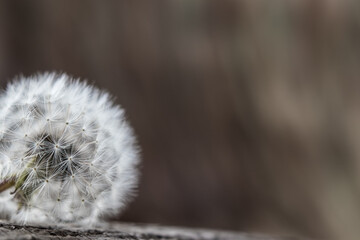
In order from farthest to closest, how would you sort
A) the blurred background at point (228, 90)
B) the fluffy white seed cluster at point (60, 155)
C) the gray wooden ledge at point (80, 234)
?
1. the blurred background at point (228, 90)
2. the fluffy white seed cluster at point (60, 155)
3. the gray wooden ledge at point (80, 234)

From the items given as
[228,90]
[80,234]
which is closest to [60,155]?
[80,234]

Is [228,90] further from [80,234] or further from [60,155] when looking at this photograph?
[80,234]

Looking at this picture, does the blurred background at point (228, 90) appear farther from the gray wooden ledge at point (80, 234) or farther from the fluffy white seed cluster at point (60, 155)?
the fluffy white seed cluster at point (60, 155)

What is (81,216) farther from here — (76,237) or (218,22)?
(218,22)

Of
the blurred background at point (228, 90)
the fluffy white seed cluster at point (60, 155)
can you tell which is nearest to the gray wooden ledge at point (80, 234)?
the fluffy white seed cluster at point (60, 155)

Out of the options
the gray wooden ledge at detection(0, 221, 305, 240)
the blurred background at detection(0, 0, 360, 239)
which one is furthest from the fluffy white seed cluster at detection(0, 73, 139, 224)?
the blurred background at detection(0, 0, 360, 239)

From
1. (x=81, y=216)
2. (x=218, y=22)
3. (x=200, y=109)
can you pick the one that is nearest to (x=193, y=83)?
(x=200, y=109)
